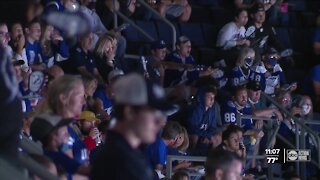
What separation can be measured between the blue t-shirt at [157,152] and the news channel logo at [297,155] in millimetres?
2279

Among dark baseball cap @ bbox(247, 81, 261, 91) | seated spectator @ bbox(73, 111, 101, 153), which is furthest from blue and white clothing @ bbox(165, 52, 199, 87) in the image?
seated spectator @ bbox(73, 111, 101, 153)

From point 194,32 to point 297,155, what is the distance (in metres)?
2.77

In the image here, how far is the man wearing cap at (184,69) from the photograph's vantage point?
988 centimetres

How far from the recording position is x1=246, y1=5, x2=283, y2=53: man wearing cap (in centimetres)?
1135

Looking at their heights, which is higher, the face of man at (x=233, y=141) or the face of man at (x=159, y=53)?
the face of man at (x=159, y=53)

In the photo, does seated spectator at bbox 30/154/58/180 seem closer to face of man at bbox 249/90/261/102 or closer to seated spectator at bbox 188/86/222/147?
seated spectator at bbox 188/86/222/147

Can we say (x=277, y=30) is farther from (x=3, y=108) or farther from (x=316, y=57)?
(x=3, y=108)

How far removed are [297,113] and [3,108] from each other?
694 cm

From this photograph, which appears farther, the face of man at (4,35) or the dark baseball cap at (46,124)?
the face of man at (4,35)

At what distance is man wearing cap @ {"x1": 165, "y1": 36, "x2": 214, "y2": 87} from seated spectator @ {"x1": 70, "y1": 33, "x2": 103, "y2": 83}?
132 cm

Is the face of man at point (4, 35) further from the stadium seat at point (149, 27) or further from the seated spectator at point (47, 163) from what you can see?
the stadium seat at point (149, 27)

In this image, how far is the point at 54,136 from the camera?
14.8ft

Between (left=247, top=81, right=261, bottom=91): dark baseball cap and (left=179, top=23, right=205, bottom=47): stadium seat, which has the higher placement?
(left=179, top=23, right=205, bottom=47): stadium seat

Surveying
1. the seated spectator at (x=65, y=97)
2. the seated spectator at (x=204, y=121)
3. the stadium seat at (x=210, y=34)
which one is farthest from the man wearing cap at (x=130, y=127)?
the stadium seat at (x=210, y=34)
